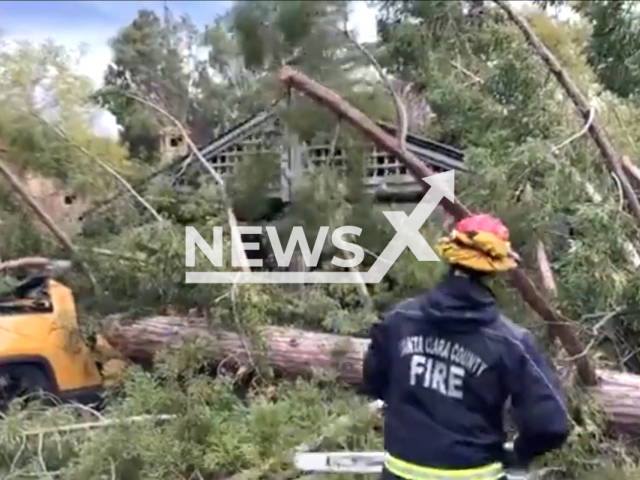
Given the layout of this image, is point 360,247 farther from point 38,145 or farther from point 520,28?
point 38,145

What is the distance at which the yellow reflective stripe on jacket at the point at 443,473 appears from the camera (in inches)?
79.0

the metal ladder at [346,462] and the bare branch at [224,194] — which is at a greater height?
the bare branch at [224,194]

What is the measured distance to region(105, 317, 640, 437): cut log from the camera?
404 cm

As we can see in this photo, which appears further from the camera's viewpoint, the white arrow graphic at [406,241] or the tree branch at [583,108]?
the white arrow graphic at [406,241]

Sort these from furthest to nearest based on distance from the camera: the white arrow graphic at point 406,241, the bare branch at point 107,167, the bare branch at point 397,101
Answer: the bare branch at point 107,167
the white arrow graphic at point 406,241
the bare branch at point 397,101

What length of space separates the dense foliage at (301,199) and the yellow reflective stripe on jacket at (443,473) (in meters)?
1.22

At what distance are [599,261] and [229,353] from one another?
179 cm

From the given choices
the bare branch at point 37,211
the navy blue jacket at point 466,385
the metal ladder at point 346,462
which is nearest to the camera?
the navy blue jacket at point 466,385

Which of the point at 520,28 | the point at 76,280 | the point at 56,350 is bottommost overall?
the point at 56,350

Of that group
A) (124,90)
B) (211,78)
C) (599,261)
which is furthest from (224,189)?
(211,78)

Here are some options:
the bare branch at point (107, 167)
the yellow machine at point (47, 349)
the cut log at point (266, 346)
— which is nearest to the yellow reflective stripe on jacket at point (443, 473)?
the cut log at point (266, 346)

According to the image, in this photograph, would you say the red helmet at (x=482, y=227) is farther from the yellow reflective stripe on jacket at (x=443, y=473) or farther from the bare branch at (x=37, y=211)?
the bare branch at (x=37, y=211)

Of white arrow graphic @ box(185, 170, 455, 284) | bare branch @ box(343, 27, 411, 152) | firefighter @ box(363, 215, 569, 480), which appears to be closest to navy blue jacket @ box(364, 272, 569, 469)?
firefighter @ box(363, 215, 569, 480)

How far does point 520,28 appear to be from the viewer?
4.13m
